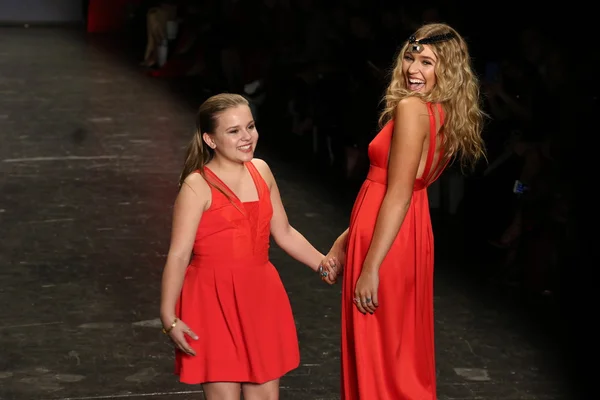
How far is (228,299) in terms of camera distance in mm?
3229

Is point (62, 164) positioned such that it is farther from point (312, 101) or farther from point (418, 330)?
point (418, 330)

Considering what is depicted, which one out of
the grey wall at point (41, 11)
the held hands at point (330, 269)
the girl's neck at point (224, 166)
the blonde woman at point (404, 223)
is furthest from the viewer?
the grey wall at point (41, 11)

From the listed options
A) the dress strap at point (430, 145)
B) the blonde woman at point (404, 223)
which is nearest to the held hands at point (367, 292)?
the blonde woman at point (404, 223)

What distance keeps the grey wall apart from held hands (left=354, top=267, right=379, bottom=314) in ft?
57.5

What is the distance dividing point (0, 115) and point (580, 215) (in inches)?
254

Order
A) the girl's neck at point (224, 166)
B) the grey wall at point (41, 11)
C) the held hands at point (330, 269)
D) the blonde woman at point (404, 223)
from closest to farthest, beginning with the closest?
the blonde woman at point (404, 223) → the girl's neck at point (224, 166) → the held hands at point (330, 269) → the grey wall at point (41, 11)

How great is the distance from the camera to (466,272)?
5.89m

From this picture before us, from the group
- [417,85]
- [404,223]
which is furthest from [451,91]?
[404,223]

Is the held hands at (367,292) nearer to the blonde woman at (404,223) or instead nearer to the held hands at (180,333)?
the blonde woman at (404,223)

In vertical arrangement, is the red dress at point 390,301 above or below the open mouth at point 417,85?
below

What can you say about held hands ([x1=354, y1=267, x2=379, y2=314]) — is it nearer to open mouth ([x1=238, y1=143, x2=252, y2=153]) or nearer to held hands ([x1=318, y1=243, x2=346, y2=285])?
held hands ([x1=318, y1=243, x2=346, y2=285])

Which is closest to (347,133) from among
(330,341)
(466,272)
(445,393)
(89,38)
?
(466,272)

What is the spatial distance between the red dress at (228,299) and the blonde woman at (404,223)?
0.25 meters

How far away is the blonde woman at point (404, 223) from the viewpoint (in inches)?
123
